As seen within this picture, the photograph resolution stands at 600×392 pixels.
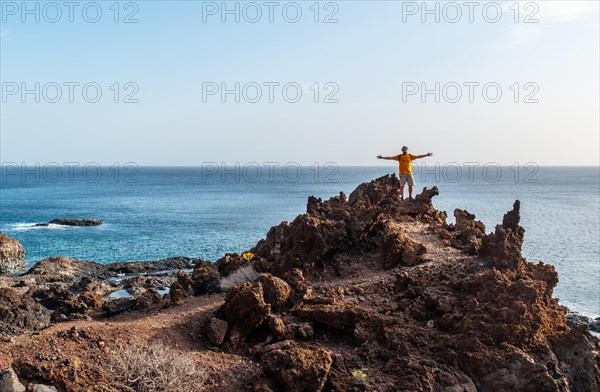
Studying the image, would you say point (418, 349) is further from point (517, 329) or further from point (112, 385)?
point (112, 385)

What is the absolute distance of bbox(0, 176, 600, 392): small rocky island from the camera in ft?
34.0

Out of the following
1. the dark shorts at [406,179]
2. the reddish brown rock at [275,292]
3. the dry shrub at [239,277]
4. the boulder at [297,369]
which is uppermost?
the dark shorts at [406,179]

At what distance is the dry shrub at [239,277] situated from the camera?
15.9 meters

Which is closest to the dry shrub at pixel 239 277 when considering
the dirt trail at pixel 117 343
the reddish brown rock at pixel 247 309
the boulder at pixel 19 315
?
the dirt trail at pixel 117 343

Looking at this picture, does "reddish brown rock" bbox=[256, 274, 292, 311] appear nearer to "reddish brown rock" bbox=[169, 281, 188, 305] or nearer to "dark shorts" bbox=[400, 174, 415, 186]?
"reddish brown rock" bbox=[169, 281, 188, 305]

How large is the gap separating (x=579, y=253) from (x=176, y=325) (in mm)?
40048

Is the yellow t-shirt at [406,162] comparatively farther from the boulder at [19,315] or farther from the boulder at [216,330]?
the boulder at [19,315]

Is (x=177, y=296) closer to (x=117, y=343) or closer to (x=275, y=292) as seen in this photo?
(x=275, y=292)

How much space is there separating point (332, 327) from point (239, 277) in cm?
456

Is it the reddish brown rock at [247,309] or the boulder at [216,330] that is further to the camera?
the reddish brown rock at [247,309]

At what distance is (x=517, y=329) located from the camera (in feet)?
39.8

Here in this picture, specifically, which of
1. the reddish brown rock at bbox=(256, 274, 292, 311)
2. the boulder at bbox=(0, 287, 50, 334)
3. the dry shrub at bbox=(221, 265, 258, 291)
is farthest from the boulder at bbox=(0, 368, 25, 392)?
the dry shrub at bbox=(221, 265, 258, 291)

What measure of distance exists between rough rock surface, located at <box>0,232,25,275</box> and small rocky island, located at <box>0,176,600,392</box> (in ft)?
94.2

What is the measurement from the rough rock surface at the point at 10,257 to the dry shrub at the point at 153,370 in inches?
1426
